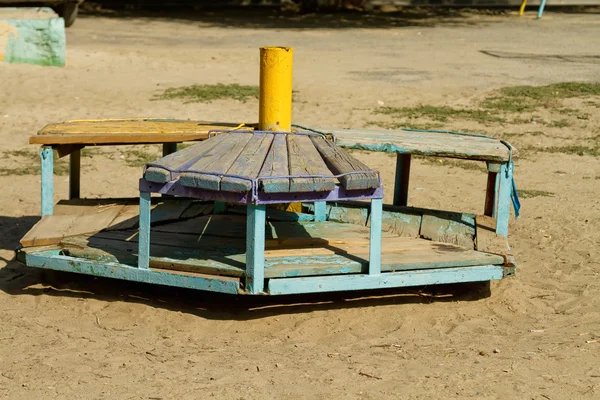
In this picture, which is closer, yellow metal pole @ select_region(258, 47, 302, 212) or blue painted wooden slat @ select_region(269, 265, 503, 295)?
blue painted wooden slat @ select_region(269, 265, 503, 295)

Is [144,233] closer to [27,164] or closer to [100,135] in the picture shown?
[100,135]

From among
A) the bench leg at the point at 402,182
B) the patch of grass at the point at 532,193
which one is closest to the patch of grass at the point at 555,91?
the patch of grass at the point at 532,193

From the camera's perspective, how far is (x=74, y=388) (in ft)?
13.3

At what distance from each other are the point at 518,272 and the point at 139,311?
230cm

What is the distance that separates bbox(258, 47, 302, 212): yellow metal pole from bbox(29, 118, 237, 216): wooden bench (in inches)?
12.9

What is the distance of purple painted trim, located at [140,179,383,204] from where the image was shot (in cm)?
446

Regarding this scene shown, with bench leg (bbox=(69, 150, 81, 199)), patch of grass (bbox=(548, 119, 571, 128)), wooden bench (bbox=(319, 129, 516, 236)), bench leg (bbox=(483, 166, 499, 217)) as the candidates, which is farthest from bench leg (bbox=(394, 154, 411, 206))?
patch of grass (bbox=(548, 119, 571, 128))

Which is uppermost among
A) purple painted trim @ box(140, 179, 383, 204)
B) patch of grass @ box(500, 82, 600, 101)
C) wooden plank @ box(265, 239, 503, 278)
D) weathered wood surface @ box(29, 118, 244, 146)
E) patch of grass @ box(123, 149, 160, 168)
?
weathered wood surface @ box(29, 118, 244, 146)

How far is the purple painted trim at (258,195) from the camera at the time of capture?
4.46 m

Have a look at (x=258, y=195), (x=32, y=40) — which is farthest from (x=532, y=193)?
(x=32, y=40)

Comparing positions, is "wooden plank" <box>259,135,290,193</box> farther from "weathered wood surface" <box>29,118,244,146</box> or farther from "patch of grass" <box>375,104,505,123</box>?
"patch of grass" <box>375,104,505,123</box>

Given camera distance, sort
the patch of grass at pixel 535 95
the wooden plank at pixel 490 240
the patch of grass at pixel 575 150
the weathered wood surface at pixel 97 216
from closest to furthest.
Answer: the wooden plank at pixel 490 240 → the weathered wood surface at pixel 97 216 → the patch of grass at pixel 575 150 → the patch of grass at pixel 535 95

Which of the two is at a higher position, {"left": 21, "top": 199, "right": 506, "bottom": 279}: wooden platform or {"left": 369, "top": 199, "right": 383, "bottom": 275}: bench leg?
{"left": 369, "top": 199, "right": 383, "bottom": 275}: bench leg

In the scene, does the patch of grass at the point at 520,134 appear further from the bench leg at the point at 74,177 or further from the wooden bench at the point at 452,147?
the bench leg at the point at 74,177
